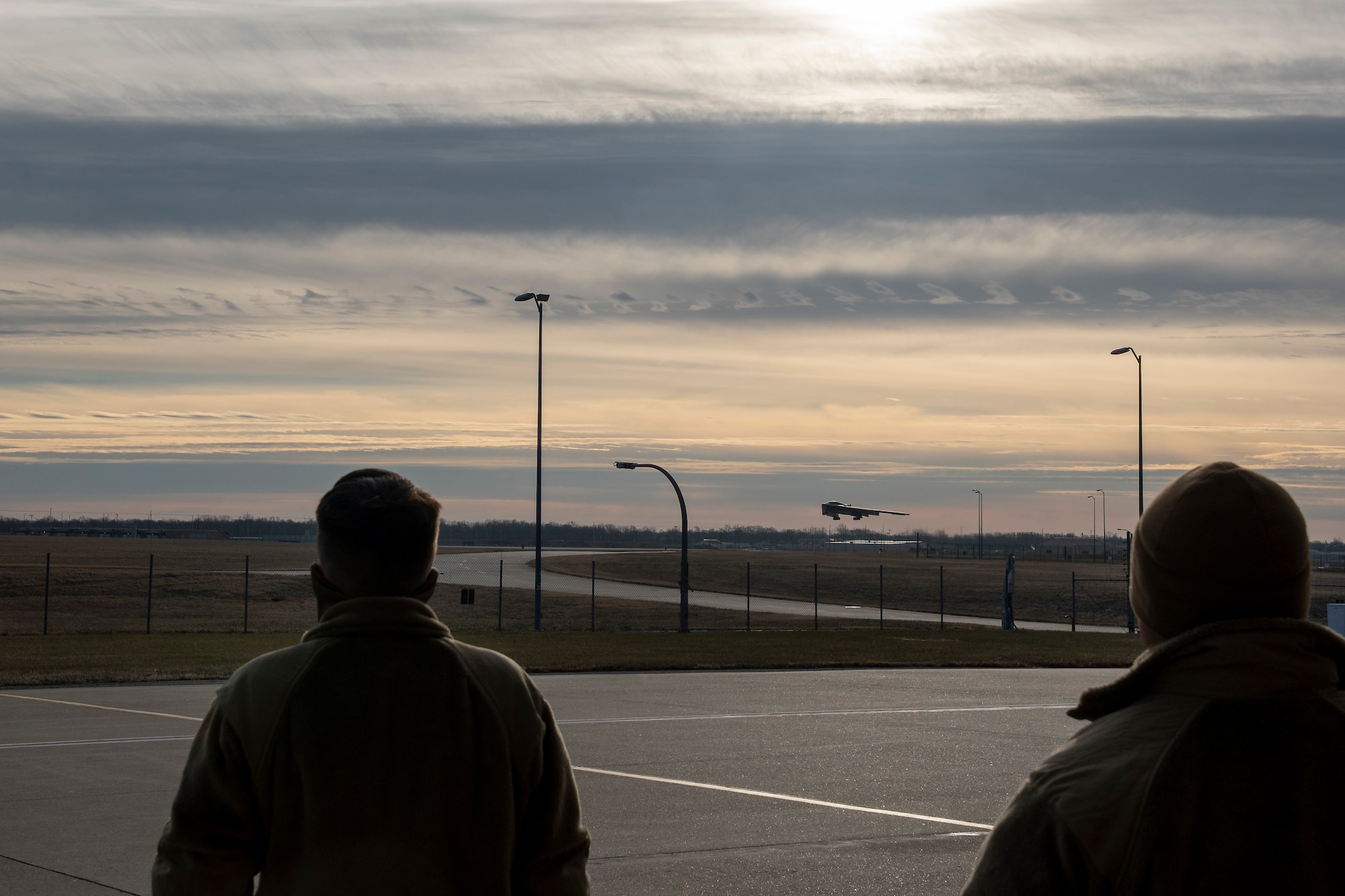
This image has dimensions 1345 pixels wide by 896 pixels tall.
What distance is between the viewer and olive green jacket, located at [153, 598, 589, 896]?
2.92m

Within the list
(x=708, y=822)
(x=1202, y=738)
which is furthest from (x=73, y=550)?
(x=1202, y=738)

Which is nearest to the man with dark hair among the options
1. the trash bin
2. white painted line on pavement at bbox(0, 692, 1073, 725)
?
white painted line on pavement at bbox(0, 692, 1073, 725)

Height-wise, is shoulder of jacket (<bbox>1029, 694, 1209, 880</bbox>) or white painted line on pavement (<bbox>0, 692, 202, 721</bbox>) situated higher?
shoulder of jacket (<bbox>1029, 694, 1209, 880</bbox>)

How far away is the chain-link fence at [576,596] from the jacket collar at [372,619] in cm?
2540

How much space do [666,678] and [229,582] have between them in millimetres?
46250

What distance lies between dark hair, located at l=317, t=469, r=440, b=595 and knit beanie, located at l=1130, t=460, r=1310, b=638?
5.37 ft

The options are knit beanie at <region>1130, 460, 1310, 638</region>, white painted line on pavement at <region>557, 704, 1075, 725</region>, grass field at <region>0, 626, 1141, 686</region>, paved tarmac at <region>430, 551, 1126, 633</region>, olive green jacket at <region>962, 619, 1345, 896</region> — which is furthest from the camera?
paved tarmac at <region>430, 551, 1126, 633</region>

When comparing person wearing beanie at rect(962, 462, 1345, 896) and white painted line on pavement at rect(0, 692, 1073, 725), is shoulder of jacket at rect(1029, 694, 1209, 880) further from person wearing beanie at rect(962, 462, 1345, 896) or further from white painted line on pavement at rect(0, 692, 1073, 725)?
white painted line on pavement at rect(0, 692, 1073, 725)

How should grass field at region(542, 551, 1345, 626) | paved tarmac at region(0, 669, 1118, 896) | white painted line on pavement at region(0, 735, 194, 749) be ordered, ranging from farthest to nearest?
grass field at region(542, 551, 1345, 626) → white painted line on pavement at region(0, 735, 194, 749) → paved tarmac at region(0, 669, 1118, 896)

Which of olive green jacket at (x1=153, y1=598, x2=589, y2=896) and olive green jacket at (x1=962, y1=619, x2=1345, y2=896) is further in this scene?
olive green jacket at (x1=153, y1=598, x2=589, y2=896)

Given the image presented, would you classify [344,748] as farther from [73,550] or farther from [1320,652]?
[73,550]

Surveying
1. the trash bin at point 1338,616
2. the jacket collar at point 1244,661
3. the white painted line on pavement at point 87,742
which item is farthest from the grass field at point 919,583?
the jacket collar at point 1244,661

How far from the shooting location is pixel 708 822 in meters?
9.31

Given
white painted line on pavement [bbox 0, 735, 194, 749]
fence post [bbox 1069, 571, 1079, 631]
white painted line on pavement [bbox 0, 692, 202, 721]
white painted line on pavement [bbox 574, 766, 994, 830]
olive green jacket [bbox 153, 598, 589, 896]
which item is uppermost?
olive green jacket [bbox 153, 598, 589, 896]
